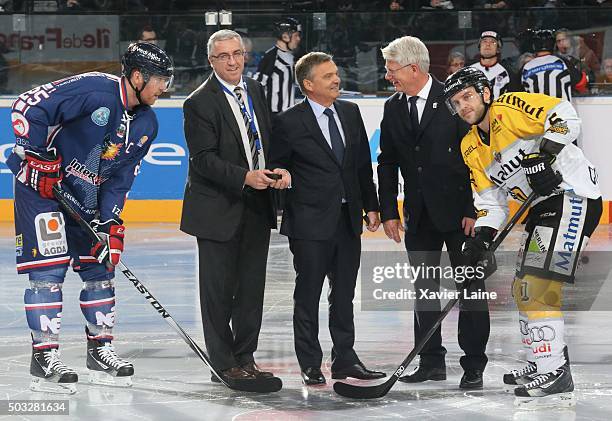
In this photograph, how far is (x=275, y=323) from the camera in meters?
6.84

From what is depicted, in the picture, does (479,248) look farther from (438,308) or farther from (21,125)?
(21,125)

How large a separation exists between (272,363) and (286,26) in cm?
584

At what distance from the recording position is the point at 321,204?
542cm

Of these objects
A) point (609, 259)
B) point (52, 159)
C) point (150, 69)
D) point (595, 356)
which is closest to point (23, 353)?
point (52, 159)

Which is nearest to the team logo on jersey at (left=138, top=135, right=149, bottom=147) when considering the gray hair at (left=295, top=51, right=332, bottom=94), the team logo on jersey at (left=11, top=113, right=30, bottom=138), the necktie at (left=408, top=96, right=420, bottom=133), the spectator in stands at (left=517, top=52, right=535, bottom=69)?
the team logo on jersey at (left=11, top=113, right=30, bottom=138)

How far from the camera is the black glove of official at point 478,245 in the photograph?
5.13 meters

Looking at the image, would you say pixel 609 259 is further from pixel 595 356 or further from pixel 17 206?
pixel 17 206

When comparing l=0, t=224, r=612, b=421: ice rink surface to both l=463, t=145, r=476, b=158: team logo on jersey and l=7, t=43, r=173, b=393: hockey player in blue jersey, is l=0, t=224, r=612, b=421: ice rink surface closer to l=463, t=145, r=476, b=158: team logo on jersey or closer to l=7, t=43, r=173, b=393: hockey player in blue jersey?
l=7, t=43, r=173, b=393: hockey player in blue jersey

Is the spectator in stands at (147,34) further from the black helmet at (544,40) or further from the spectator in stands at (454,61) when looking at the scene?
the black helmet at (544,40)

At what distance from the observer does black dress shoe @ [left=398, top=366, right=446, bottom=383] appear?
5462 mm

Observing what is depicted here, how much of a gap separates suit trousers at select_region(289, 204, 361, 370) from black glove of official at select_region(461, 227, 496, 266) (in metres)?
0.59


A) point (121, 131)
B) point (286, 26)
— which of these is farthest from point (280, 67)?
point (121, 131)

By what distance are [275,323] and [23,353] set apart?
4.72 feet

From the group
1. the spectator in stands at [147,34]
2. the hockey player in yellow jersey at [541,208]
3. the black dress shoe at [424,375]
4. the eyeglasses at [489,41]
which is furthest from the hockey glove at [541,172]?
the spectator in stands at [147,34]
